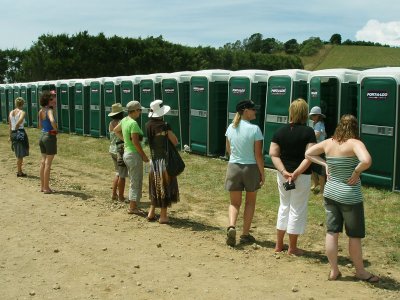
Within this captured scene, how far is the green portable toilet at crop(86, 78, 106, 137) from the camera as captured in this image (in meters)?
17.6

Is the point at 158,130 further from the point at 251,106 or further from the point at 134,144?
the point at 251,106

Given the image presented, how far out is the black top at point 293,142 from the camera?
5219mm

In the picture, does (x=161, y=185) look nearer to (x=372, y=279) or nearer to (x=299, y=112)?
(x=299, y=112)

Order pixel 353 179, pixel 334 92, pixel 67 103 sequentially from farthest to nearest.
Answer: pixel 67 103 < pixel 334 92 < pixel 353 179

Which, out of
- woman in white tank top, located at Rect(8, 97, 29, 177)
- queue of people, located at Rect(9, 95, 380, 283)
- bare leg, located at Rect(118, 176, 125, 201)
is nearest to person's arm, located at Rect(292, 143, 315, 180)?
queue of people, located at Rect(9, 95, 380, 283)

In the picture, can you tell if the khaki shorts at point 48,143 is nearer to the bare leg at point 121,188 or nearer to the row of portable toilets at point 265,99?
the bare leg at point 121,188

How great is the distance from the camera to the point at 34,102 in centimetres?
2288

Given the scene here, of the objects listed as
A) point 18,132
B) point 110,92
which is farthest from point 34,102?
point 18,132

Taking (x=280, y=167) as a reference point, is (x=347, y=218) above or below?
below

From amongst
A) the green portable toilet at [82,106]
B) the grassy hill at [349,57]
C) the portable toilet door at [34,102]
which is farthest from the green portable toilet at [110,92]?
the grassy hill at [349,57]

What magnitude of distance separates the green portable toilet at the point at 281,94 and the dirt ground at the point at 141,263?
157 inches

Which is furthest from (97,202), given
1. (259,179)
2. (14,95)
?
(14,95)

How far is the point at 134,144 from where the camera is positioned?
6.98m

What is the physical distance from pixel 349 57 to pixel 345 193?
59414mm
